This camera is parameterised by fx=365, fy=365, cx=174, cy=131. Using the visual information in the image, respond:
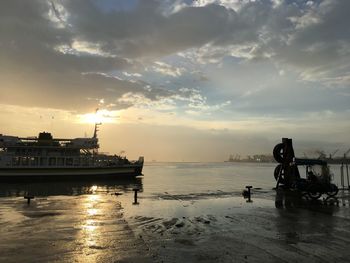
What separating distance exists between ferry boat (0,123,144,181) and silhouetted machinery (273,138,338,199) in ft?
155

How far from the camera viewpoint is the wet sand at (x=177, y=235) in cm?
1053

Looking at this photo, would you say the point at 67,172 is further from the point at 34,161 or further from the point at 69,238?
the point at 69,238

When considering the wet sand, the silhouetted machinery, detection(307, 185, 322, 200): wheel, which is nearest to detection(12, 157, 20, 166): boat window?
the wet sand

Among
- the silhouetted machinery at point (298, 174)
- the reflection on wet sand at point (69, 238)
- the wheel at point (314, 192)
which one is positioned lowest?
the reflection on wet sand at point (69, 238)

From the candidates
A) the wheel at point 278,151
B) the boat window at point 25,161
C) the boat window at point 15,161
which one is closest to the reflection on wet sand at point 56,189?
the boat window at point 15,161

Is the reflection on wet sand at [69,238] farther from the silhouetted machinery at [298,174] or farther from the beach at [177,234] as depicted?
the silhouetted machinery at [298,174]

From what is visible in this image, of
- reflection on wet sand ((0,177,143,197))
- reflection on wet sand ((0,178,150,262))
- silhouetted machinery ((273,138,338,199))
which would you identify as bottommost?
reflection on wet sand ((0,177,143,197))

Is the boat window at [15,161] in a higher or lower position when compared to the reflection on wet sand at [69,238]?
higher

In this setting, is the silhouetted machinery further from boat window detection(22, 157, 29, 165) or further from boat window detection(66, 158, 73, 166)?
boat window detection(22, 157, 29, 165)

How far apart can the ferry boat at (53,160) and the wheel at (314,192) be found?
5281 centimetres

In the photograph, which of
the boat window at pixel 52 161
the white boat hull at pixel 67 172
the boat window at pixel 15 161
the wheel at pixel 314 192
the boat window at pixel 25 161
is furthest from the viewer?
the boat window at pixel 52 161

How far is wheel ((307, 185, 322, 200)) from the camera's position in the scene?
25.1m

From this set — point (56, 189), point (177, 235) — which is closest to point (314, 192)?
point (177, 235)

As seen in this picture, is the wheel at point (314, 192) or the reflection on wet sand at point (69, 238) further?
the wheel at point (314, 192)
